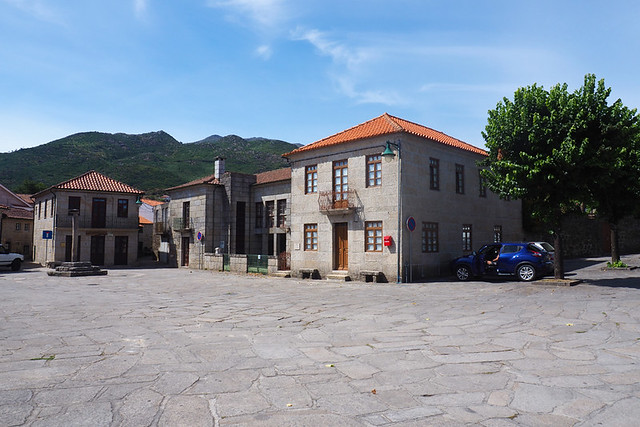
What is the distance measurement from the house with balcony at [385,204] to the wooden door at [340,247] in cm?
5

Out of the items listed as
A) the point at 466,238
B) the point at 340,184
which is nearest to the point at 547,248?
the point at 466,238

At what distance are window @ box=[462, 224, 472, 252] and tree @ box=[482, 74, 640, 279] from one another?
7041 millimetres

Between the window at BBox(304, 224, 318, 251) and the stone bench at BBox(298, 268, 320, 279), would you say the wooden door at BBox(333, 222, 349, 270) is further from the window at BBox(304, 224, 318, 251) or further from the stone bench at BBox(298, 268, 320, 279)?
the window at BBox(304, 224, 318, 251)

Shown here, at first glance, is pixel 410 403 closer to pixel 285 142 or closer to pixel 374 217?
A: pixel 374 217

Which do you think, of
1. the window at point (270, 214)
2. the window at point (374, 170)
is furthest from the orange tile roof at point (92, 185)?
the window at point (374, 170)

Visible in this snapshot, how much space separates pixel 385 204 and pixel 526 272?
6086 millimetres

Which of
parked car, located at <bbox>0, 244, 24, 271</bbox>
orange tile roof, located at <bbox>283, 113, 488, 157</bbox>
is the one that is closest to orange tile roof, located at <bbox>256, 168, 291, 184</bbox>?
orange tile roof, located at <bbox>283, 113, 488, 157</bbox>

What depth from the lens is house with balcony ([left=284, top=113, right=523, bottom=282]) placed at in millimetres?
19172

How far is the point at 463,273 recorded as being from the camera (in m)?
18.7

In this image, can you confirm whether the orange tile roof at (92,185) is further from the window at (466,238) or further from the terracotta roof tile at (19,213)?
the window at (466,238)

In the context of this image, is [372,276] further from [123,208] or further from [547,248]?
[123,208]

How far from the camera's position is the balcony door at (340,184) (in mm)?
20812

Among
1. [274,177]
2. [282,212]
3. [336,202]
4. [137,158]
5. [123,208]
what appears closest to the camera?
[336,202]

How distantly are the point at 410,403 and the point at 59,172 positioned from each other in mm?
95432
